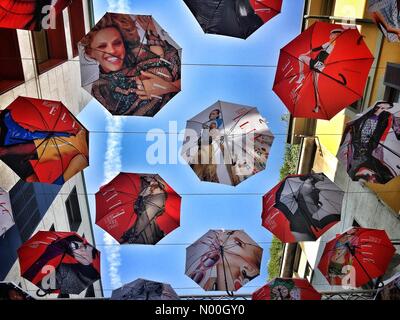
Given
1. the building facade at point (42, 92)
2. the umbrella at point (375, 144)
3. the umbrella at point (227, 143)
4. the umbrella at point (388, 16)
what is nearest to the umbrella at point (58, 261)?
the building facade at point (42, 92)

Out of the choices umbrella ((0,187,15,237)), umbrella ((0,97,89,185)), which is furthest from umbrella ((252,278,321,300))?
umbrella ((0,187,15,237))

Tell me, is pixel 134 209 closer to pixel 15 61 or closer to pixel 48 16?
pixel 48 16

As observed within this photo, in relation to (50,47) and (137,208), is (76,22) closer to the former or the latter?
(50,47)

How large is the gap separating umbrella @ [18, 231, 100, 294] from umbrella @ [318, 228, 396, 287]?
5.30 metres

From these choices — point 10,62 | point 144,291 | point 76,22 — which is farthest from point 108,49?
point 76,22

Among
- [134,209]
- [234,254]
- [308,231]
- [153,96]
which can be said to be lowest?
[234,254]

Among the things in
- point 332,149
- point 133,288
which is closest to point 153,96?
point 133,288

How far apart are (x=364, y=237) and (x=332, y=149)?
183 inches

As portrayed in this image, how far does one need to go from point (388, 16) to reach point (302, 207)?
14.0 feet

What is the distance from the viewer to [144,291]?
8.30 m

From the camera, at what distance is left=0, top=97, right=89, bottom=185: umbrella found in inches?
271

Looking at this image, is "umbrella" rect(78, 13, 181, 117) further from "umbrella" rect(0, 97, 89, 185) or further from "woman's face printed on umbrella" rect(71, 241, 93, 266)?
"woman's face printed on umbrella" rect(71, 241, 93, 266)

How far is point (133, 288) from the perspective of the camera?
8.43 m
